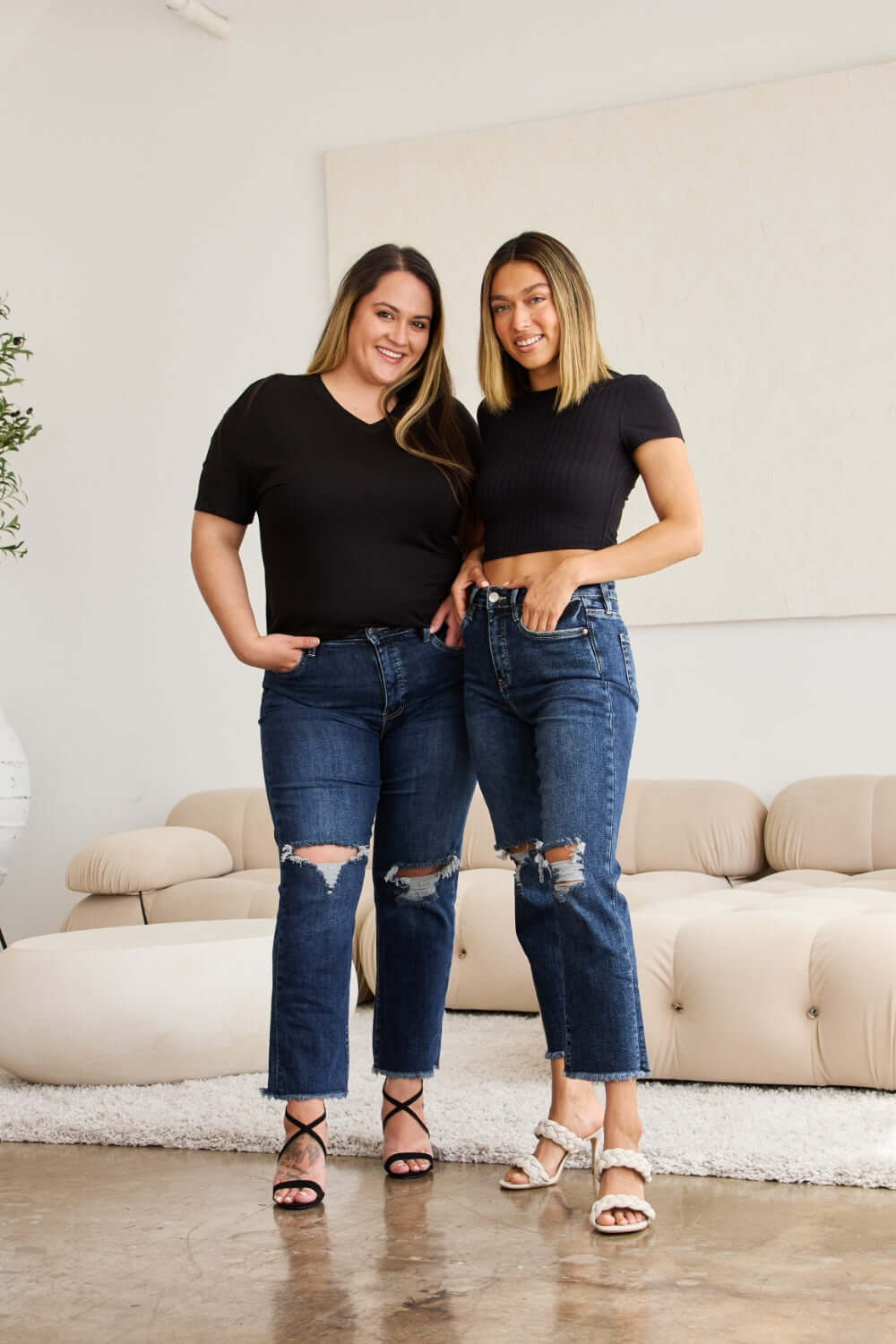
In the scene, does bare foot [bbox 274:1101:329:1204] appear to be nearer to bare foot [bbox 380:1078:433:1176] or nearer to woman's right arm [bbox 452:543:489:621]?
bare foot [bbox 380:1078:433:1176]

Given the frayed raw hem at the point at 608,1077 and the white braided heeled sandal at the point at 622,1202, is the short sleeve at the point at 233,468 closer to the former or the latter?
the frayed raw hem at the point at 608,1077

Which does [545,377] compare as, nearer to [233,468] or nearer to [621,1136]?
[233,468]

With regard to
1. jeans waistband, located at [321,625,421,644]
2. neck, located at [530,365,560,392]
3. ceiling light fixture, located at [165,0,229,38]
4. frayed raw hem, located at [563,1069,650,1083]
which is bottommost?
frayed raw hem, located at [563,1069,650,1083]

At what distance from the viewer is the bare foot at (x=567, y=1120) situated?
216 cm

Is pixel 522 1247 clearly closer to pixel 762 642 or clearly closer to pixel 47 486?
pixel 762 642

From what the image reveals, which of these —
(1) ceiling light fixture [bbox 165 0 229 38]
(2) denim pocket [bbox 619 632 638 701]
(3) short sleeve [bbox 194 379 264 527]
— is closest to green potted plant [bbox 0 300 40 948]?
(1) ceiling light fixture [bbox 165 0 229 38]

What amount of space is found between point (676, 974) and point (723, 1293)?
124cm

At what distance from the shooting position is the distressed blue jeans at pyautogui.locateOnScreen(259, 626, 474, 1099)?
85.6 inches

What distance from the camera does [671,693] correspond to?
187 inches

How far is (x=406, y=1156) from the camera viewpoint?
2260 mm

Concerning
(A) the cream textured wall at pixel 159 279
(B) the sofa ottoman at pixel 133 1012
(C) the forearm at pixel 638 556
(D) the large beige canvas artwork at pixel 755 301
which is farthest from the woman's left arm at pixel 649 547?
(A) the cream textured wall at pixel 159 279

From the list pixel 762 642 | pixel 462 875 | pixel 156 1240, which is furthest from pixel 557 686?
pixel 762 642

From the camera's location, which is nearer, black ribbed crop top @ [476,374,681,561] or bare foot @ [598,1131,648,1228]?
bare foot @ [598,1131,648,1228]

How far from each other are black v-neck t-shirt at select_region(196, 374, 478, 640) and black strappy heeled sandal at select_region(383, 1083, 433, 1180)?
762mm
